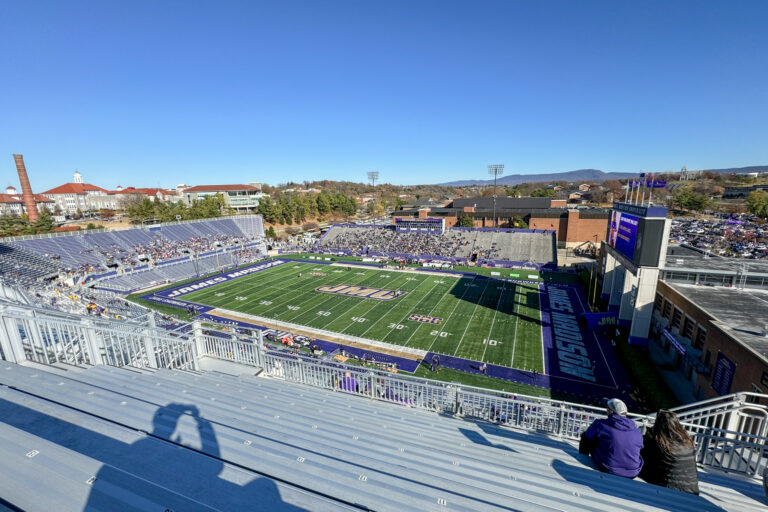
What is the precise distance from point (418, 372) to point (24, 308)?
16.8m

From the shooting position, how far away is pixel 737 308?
17.5m

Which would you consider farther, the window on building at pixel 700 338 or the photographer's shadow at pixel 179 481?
the window on building at pixel 700 338

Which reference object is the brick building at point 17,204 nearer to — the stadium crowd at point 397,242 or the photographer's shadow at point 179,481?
the stadium crowd at point 397,242

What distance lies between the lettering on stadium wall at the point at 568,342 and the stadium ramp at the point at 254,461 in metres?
15.9

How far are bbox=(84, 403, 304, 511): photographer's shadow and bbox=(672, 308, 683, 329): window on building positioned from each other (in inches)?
946

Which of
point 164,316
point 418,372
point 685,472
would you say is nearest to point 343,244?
point 164,316

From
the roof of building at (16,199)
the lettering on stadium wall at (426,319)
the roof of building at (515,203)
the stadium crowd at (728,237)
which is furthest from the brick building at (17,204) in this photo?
the stadium crowd at (728,237)

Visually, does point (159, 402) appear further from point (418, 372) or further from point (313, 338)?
point (313, 338)

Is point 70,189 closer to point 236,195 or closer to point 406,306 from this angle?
point 236,195

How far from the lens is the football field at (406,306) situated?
23.6 meters

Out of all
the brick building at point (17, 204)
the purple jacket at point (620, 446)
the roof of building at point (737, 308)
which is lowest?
the roof of building at point (737, 308)

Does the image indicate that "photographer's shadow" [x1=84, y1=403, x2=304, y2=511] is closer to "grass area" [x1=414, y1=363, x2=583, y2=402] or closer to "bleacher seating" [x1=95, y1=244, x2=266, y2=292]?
"grass area" [x1=414, y1=363, x2=583, y2=402]

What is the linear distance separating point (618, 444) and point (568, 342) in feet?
71.3

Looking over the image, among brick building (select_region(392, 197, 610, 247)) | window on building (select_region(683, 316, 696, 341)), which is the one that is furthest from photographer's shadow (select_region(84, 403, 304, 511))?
brick building (select_region(392, 197, 610, 247))
